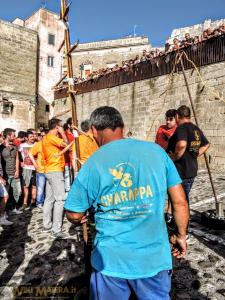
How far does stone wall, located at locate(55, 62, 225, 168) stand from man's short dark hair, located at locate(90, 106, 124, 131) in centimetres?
1070

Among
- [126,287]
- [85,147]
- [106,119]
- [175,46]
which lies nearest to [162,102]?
[175,46]

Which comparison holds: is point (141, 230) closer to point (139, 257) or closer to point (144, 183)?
point (139, 257)

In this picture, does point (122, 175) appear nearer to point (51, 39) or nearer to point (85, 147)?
point (85, 147)

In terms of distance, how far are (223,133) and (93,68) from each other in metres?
21.9

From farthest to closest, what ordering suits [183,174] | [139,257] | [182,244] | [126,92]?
[126,92] → [183,174] → [182,244] → [139,257]

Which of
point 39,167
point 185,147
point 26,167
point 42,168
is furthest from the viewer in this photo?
point 26,167

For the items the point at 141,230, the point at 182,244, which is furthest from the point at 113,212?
the point at 182,244

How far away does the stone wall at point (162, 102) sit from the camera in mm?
12164

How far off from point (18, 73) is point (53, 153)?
24.6 m

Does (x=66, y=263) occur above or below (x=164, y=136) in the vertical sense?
below

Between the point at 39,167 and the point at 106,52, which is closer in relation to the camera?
the point at 39,167

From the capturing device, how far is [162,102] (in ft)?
50.0

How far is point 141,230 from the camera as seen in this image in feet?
6.50

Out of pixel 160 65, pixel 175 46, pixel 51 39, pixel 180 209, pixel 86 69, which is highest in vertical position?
pixel 51 39
